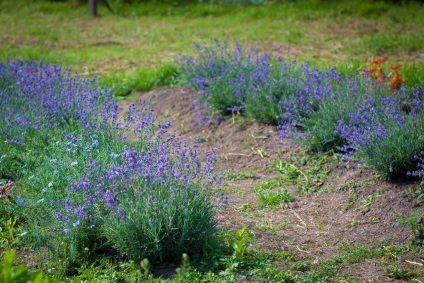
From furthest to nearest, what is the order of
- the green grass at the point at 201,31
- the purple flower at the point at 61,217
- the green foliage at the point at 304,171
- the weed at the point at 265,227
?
1. the green grass at the point at 201,31
2. the green foliage at the point at 304,171
3. the weed at the point at 265,227
4. the purple flower at the point at 61,217

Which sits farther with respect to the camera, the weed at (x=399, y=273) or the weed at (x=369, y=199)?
the weed at (x=369, y=199)

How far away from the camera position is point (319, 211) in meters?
5.09

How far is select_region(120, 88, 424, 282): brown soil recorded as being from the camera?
4.41 metres

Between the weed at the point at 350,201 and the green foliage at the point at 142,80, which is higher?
the green foliage at the point at 142,80

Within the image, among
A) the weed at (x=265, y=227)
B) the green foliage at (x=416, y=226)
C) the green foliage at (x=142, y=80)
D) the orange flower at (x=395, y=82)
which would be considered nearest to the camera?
the green foliage at (x=416, y=226)

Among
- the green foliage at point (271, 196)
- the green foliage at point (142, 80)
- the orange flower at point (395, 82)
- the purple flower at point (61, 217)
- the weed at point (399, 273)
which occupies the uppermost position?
the orange flower at point (395, 82)

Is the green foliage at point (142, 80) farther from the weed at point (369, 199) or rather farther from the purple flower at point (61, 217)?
the purple flower at point (61, 217)

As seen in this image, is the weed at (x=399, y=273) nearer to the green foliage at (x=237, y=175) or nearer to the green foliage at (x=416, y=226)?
the green foliage at (x=416, y=226)

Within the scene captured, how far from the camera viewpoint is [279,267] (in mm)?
4012

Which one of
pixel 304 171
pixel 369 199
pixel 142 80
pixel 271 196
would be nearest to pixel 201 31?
pixel 142 80

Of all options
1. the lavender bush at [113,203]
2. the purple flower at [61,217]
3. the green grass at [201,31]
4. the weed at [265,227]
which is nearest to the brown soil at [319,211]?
the weed at [265,227]

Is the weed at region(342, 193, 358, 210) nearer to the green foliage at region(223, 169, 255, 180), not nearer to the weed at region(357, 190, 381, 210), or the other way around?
the weed at region(357, 190, 381, 210)

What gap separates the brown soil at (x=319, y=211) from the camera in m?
4.41

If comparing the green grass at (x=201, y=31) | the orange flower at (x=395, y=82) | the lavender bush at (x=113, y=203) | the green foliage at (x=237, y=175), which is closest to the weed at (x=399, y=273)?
the lavender bush at (x=113, y=203)
